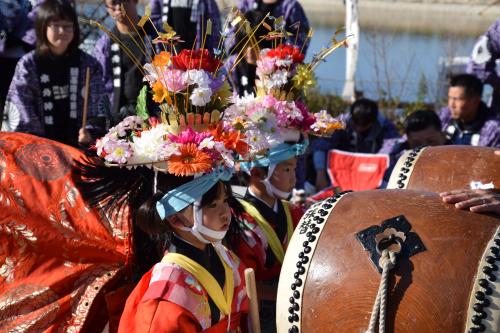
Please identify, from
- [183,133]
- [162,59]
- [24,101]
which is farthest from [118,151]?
[24,101]

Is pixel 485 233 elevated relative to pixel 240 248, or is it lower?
elevated

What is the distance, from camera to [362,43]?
31.9 feet

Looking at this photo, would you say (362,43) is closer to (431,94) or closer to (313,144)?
(431,94)

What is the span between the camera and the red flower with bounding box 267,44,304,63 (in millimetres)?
3041

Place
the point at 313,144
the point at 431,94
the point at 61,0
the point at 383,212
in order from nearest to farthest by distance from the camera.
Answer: the point at 383,212 → the point at 61,0 → the point at 313,144 → the point at 431,94

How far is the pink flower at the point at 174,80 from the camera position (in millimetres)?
2141

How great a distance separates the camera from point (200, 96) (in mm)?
2135

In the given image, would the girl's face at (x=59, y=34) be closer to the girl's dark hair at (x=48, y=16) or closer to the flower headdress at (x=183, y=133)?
the girl's dark hair at (x=48, y=16)

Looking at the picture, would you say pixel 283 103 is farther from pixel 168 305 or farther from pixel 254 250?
pixel 168 305

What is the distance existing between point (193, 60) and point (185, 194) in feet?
1.30

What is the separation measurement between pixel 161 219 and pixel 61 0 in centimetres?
197

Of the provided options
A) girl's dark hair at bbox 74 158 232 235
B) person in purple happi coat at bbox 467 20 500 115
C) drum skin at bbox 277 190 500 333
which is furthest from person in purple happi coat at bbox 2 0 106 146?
person in purple happi coat at bbox 467 20 500 115

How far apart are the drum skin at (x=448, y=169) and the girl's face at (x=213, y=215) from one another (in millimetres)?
762

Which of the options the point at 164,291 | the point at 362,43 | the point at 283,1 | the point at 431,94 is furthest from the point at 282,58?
the point at 362,43
